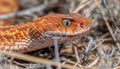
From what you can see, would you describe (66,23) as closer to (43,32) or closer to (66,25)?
(66,25)

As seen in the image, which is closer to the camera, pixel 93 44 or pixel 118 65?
pixel 118 65

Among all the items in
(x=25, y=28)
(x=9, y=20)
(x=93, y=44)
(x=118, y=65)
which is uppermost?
(x=9, y=20)

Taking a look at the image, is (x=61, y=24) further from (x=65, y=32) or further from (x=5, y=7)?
(x=5, y=7)

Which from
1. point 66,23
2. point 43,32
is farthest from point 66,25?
point 43,32

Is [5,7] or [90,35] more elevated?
[5,7]

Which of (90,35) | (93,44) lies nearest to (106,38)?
(90,35)
